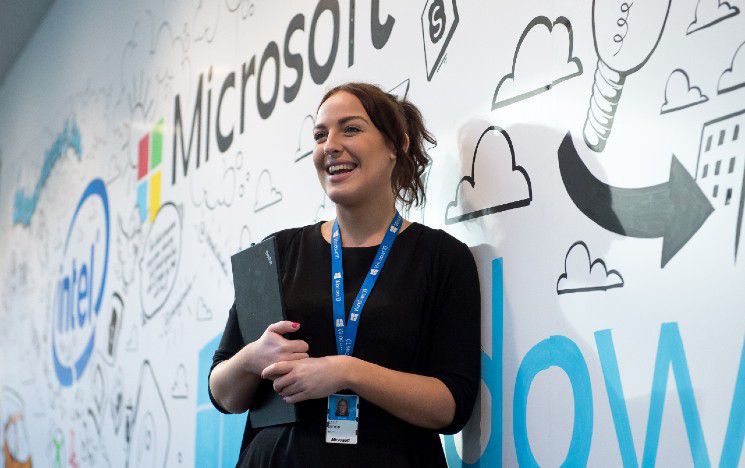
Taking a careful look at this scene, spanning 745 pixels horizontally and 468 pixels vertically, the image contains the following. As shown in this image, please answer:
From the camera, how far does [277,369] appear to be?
133 cm

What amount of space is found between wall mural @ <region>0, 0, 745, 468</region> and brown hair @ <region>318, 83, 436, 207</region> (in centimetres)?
4

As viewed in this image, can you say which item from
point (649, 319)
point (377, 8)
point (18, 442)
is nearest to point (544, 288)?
point (649, 319)

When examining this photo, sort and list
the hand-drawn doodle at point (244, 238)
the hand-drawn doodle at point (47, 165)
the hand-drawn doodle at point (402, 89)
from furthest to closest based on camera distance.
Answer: the hand-drawn doodle at point (47, 165) → the hand-drawn doodle at point (244, 238) → the hand-drawn doodle at point (402, 89)

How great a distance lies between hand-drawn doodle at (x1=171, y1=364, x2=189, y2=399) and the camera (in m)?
2.63

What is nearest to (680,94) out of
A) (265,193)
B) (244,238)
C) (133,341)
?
(265,193)

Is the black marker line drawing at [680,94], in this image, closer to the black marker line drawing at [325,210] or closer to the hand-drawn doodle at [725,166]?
the hand-drawn doodle at [725,166]

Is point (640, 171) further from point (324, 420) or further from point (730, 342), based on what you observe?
point (324, 420)

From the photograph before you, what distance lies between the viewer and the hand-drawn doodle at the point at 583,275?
1.17 m

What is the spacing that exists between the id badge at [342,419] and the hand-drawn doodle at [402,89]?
636 mm

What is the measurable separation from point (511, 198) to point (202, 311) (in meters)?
1.40

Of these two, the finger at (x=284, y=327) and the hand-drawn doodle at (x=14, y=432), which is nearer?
the finger at (x=284, y=327)

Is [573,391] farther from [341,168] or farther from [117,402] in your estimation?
[117,402]

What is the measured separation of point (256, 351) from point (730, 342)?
71 centimetres

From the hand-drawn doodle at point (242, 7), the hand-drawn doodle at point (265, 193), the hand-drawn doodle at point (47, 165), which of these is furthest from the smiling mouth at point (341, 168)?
the hand-drawn doodle at point (47, 165)
